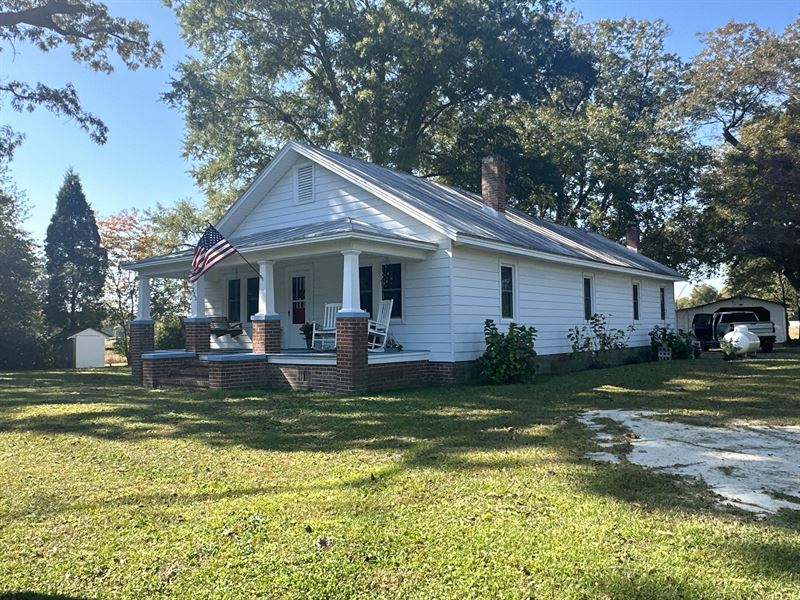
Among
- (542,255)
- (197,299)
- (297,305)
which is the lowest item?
(297,305)

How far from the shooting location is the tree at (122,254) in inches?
1161

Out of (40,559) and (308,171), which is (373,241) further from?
(40,559)

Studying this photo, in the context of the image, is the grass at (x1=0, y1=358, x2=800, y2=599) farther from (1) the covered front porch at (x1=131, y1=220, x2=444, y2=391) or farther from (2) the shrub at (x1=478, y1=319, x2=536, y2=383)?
(2) the shrub at (x1=478, y1=319, x2=536, y2=383)

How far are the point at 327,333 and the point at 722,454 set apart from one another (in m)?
8.18

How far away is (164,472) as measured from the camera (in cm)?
507

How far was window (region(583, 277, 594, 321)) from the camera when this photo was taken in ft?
53.8

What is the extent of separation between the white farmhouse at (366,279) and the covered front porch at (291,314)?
3cm

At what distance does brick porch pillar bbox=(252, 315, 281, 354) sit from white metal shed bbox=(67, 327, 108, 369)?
45.2 ft

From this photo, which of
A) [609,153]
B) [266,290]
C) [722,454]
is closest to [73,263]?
[266,290]

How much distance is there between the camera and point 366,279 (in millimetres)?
13250

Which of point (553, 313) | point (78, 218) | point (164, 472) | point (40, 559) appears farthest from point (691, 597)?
point (78, 218)

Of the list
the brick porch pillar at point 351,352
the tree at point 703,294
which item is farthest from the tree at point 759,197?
the tree at point 703,294

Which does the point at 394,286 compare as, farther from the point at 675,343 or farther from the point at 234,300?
the point at 675,343

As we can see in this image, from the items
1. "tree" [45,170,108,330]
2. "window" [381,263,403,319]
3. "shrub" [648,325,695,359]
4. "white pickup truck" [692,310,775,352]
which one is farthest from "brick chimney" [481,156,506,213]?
Answer: "tree" [45,170,108,330]
